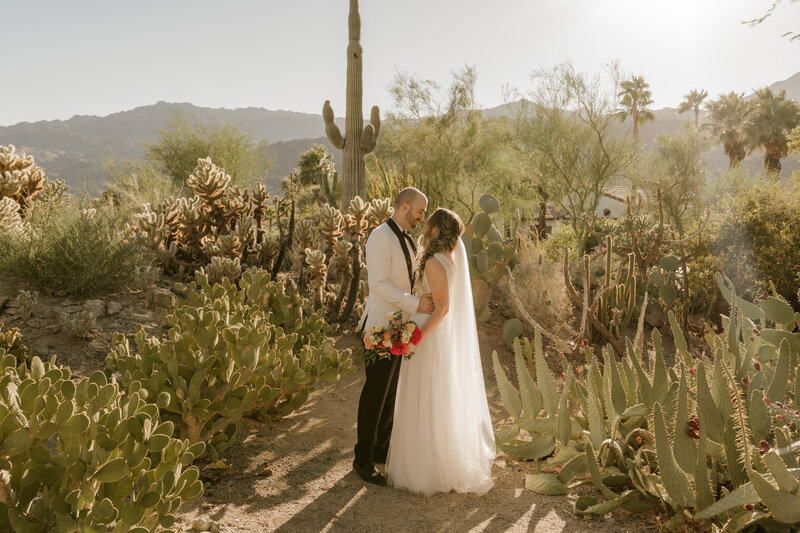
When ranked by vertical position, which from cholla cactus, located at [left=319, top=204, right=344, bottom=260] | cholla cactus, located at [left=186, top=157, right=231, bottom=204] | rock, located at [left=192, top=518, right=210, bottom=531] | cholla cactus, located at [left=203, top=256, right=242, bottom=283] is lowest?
rock, located at [left=192, top=518, right=210, bottom=531]

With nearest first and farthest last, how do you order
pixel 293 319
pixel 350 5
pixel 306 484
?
pixel 306 484 → pixel 293 319 → pixel 350 5

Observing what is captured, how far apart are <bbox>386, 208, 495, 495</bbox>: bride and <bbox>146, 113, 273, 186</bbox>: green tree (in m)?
18.0

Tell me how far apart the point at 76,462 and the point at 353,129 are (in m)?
9.69

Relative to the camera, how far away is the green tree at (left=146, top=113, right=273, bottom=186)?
21017 millimetres

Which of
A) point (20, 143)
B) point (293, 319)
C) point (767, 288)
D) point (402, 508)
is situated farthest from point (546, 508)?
point (20, 143)

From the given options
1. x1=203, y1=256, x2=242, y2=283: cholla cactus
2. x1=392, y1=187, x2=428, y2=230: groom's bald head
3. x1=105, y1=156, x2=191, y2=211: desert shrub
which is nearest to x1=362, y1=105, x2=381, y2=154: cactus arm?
x1=105, y1=156, x2=191, y2=211: desert shrub

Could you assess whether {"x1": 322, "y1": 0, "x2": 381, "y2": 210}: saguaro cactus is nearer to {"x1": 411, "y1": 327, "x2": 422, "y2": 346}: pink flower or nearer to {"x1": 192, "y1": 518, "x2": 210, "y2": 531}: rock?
{"x1": 411, "y1": 327, "x2": 422, "y2": 346}: pink flower

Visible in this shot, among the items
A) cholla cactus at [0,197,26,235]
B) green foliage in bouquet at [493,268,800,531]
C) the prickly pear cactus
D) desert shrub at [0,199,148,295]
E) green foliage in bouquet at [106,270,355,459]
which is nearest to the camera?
green foliage in bouquet at [493,268,800,531]

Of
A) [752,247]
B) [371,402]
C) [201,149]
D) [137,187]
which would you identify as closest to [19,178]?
[137,187]

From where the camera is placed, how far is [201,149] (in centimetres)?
2136

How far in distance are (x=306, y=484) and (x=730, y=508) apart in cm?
227

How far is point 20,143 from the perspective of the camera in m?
134

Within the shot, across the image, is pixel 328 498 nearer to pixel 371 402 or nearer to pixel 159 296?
pixel 371 402

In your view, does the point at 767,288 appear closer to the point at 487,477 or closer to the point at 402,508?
the point at 487,477
